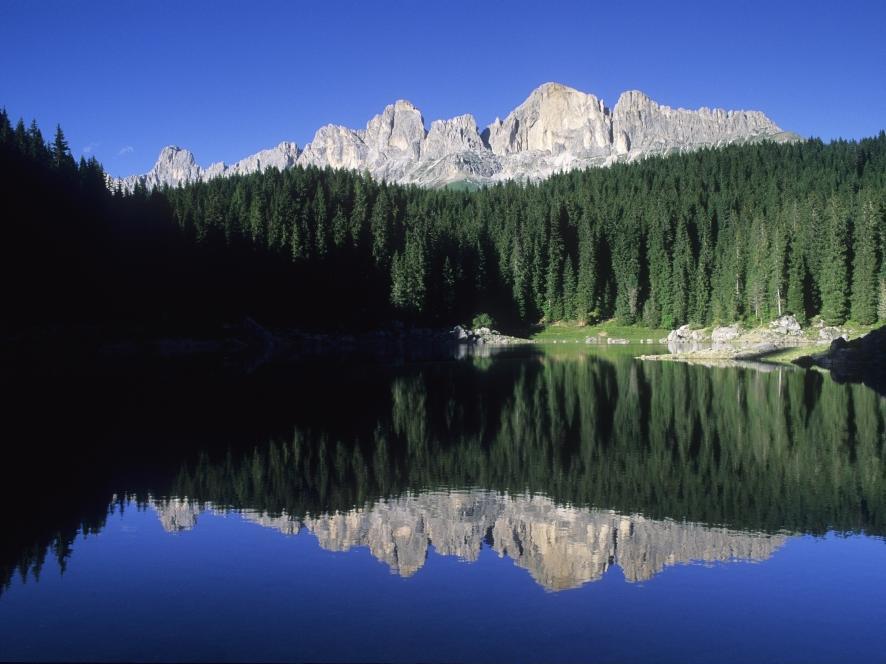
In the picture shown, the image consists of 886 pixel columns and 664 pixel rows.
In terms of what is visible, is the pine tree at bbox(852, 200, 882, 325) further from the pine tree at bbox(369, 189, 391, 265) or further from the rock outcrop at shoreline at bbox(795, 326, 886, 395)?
the pine tree at bbox(369, 189, 391, 265)

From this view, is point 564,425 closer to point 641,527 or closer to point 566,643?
point 641,527

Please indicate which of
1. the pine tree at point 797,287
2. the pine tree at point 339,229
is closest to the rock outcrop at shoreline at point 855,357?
the pine tree at point 797,287

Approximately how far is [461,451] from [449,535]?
442 inches

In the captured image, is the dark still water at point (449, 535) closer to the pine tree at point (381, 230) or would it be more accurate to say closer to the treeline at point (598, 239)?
the treeline at point (598, 239)

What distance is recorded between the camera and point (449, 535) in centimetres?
2069

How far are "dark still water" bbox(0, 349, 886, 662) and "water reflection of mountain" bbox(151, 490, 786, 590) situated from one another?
0.32 feet

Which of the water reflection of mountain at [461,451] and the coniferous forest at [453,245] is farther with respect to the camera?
the coniferous forest at [453,245]

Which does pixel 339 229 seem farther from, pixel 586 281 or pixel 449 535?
pixel 449 535

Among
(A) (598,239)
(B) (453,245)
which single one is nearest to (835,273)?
(A) (598,239)

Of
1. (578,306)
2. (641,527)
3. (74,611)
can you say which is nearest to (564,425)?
(641,527)

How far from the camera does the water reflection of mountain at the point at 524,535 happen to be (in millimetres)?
18469

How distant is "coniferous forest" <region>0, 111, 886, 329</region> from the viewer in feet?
312

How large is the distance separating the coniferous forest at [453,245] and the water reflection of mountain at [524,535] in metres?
71.5

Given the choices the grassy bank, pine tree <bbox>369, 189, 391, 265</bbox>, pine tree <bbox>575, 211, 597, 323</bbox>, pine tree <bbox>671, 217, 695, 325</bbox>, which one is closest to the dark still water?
the grassy bank
